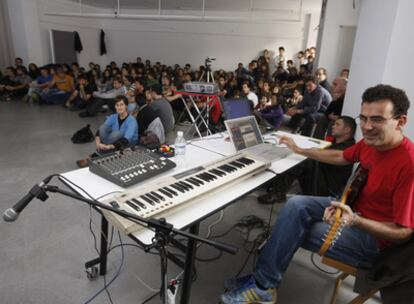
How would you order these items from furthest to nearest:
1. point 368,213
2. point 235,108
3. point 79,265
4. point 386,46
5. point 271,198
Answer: point 271,198 → point 386,46 → point 235,108 → point 79,265 → point 368,213

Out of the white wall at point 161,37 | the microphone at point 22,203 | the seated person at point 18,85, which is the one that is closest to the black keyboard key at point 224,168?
the microphone at point 22,203

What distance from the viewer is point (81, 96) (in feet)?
23.2

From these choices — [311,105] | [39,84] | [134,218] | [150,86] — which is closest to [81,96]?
[39,84]

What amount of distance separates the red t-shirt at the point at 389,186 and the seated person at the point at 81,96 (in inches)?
267

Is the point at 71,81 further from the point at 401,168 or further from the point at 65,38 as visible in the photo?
the point at 401,168

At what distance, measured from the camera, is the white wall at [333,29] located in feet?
18.8

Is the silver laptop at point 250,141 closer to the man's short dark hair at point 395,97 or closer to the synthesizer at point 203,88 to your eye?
the man's short dark hair at point 395,97

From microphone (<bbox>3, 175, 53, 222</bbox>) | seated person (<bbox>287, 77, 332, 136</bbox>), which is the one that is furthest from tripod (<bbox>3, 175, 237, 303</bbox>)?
seated person (<bbox>287, 77, 332, 136</bbox>)

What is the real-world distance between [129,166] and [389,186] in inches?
53.2

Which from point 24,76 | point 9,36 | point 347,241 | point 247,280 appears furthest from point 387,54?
point 9,36

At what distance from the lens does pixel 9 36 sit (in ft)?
28.1

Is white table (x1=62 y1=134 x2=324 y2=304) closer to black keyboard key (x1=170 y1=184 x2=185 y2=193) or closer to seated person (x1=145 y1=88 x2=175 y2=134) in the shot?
black keyboard key (x1=170 y1=184 x2=185 y2=193)

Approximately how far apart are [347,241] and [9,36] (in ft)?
34.4

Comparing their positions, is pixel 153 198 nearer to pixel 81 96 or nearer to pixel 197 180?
pixel 197 180
